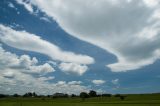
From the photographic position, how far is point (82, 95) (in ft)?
633

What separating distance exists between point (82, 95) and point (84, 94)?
186 inches

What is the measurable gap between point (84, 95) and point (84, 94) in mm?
2653

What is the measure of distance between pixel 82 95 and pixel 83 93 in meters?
5.39

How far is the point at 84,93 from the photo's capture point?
655ft

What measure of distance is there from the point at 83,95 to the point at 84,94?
460cm

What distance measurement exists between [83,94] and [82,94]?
0.96m

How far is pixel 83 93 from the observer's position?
198250 millimetres

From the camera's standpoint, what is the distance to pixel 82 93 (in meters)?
198

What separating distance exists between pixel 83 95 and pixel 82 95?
2.85ft

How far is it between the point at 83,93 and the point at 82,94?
2.81 metres

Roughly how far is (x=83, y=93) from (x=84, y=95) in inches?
148

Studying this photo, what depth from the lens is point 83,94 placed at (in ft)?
643

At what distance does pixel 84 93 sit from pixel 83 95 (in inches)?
265
